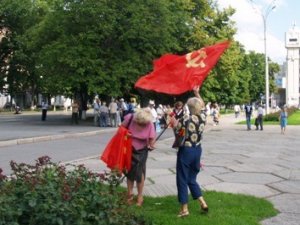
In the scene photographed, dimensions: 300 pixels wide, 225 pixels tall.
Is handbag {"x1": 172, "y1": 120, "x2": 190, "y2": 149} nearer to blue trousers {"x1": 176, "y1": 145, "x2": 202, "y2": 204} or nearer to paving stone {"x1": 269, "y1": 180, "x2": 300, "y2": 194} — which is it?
blue trousers {"x1": 176, "y1": 145, "x2": 202, "y2": 204}

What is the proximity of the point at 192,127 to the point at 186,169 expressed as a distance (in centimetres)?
60

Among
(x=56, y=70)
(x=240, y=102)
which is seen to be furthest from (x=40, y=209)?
(x=240, y=102)

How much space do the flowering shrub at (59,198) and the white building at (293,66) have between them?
9455 centimetres

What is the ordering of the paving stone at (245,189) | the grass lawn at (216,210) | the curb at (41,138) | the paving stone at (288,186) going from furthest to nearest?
1. the curb at (41,138)
2. the paving stone at (288,186)
3. the paving stone at (245,189)
4. the grass lawn at (216,210)

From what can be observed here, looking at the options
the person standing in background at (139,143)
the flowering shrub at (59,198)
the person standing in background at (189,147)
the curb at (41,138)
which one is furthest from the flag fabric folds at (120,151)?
the curb at (41,138)

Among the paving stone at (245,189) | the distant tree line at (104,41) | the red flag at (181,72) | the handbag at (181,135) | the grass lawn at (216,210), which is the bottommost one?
the paving stone at (245,189)

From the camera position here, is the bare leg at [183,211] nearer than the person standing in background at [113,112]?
Yes

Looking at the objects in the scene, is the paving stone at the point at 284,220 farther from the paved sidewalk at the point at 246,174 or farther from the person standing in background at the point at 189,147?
the person standing in background at the point at 189,147

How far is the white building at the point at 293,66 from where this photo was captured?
322ft

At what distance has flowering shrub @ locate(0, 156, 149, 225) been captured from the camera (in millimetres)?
4855

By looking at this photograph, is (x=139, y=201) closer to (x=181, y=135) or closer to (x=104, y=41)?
(x=181, y=135)

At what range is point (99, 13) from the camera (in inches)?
1411

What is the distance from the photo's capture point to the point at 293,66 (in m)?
102

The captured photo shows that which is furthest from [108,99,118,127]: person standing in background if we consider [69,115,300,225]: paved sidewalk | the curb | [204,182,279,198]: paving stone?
[204,182,279,198]: paving stone
